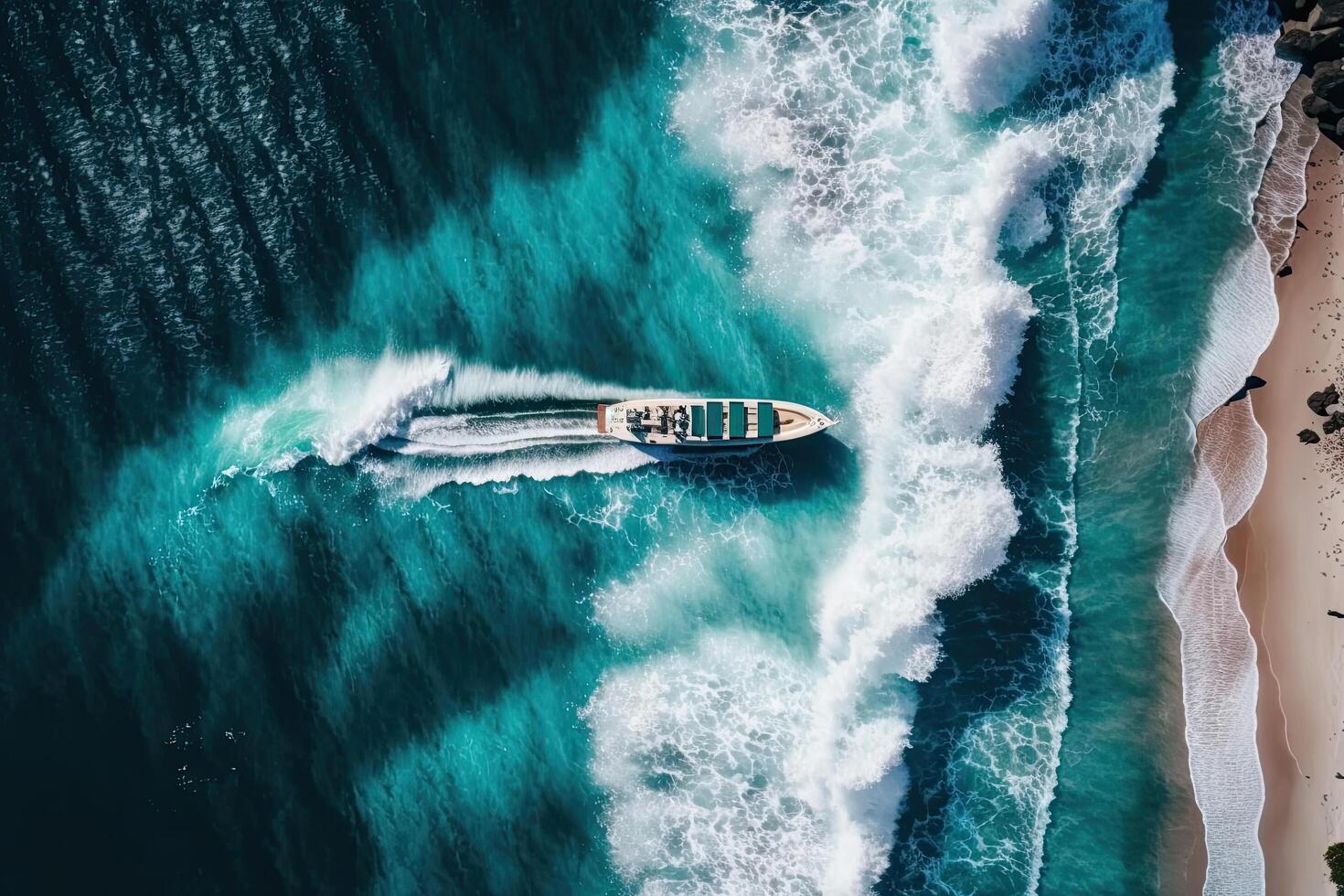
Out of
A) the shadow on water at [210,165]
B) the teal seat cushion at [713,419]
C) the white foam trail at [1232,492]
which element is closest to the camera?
the teal seat cushion at [713,419]

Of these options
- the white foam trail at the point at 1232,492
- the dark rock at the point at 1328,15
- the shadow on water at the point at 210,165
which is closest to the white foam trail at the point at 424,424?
the shadow on water at the point at 210,165

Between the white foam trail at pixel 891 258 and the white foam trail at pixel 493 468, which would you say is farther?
the white foam trail at pixel 493 468

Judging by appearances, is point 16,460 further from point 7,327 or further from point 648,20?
point 648,20

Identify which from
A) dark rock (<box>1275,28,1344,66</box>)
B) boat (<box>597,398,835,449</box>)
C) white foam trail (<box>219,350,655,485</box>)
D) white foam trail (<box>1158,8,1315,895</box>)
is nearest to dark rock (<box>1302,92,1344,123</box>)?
white foam trail (<box>1158,8,1315,895</box>)

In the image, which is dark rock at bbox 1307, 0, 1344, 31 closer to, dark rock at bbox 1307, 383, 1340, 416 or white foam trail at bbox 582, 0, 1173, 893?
white foam trail at bbox 582, 0, 1173, 893

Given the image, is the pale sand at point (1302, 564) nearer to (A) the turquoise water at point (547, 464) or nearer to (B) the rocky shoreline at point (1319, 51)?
(B) the rocky shoreline at point (1319, 51)

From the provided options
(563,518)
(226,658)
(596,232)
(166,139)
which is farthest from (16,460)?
(596,232)
